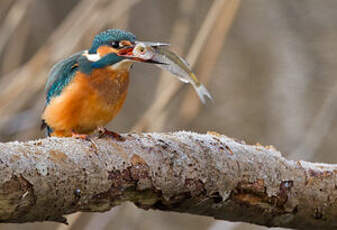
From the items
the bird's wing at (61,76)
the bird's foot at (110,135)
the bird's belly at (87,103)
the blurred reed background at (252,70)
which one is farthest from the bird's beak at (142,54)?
the blurred reed background at (252,70)

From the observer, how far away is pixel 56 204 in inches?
57.1

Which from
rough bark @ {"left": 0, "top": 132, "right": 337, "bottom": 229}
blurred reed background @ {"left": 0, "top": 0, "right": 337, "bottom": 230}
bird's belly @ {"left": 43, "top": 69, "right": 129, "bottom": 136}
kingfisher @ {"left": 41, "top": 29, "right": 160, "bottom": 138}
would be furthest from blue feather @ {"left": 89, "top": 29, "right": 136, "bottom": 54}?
blurred reed background @ {"left": 0, "top": 0, "right": 337, "bottom": 230}

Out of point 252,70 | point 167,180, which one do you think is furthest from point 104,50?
point 252,70

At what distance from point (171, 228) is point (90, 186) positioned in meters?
4.33

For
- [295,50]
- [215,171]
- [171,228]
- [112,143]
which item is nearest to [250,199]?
[215,171]

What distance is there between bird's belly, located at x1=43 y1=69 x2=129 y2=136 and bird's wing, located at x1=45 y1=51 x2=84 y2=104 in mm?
49

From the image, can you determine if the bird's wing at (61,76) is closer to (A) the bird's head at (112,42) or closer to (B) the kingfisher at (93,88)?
(B) the kingfisher at (93,88)

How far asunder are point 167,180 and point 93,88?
0.71 meters

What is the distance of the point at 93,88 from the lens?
Result: 7.35 feet

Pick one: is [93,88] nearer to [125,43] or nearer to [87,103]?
[87,103]

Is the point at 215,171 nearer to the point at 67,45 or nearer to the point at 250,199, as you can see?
the point at 250,199

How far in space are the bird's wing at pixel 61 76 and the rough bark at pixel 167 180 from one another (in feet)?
2.09

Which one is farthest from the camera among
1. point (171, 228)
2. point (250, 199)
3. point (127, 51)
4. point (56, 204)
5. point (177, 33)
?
point (171, 228)

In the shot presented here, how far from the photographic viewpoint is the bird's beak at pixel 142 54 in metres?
1.97
